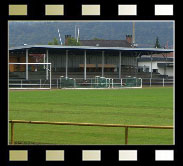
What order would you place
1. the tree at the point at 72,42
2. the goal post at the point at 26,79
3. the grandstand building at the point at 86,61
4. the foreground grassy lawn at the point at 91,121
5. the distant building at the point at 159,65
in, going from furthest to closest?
the tree at the point at 72,42, the distant building at the point at 159,65, the grandstand building at the point at 86,61, the goal post at the point at 26,79, the foreground grassy lawn at the point at 91,121

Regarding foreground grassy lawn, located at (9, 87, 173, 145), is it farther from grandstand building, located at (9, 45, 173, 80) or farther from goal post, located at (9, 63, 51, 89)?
grandstand building, located at (9, 45, 173, 80)

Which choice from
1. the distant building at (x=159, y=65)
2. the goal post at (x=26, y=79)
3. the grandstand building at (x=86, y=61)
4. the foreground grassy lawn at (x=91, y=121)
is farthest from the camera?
the distant building at (x=159, y=65)

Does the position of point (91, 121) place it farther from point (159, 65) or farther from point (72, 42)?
point (72, 42)

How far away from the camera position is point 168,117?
13555mm

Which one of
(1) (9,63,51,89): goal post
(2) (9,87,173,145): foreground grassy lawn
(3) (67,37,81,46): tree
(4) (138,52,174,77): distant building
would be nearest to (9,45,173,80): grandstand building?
(1) (9,63,51,89): goal post

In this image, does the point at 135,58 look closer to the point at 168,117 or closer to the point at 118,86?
the point at 118,86

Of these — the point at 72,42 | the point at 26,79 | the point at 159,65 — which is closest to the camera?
the point at 26,79

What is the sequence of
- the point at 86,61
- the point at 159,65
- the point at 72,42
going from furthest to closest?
the point at 72,42 < the point at 159,65 < the point at 86,61

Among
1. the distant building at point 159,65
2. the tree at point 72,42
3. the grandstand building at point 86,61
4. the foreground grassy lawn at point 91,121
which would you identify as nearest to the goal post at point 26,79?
the grandstand building at point 86,61

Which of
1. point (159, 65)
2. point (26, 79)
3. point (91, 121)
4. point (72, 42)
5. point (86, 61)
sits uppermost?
point (72, 42)

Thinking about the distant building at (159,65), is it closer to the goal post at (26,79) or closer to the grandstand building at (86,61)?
the grandstand building at (86,61)

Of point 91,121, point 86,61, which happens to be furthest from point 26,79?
point 91,121
